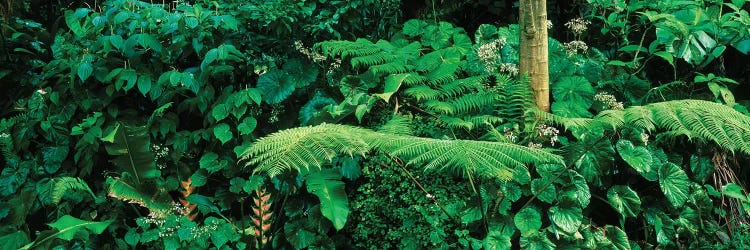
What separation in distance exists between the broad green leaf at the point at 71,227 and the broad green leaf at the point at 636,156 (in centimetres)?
289

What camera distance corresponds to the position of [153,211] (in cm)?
375

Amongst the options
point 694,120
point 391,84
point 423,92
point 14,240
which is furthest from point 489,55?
point 14,240

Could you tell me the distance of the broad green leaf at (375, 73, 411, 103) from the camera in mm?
3854

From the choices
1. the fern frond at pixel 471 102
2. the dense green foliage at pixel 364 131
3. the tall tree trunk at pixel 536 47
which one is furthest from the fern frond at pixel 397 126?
the tall tree trunk at pixel 536 47

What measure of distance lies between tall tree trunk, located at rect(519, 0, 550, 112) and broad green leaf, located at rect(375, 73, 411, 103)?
0.74 m

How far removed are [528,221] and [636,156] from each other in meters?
0.74

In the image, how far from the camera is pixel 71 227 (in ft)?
11.7

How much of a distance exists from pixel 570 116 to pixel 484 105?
518 millimetres

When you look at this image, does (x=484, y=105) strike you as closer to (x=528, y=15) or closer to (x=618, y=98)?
(x=528, y=15)

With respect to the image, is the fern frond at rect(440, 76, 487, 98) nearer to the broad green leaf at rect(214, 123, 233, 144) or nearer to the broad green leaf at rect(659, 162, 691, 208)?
the broad green leaf at rect(659, 162, 691, 208)

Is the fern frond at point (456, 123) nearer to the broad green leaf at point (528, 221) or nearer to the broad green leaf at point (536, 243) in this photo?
the broad green leaf at point (528, 221)

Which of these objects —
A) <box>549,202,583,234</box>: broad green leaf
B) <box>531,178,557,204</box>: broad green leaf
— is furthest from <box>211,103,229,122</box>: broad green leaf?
<box>549,202,583,234</box>: broad green leaf

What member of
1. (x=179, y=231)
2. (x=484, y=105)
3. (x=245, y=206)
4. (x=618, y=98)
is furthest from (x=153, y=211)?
(x=618, y=98)

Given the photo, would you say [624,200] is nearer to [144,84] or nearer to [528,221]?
[528,221]
